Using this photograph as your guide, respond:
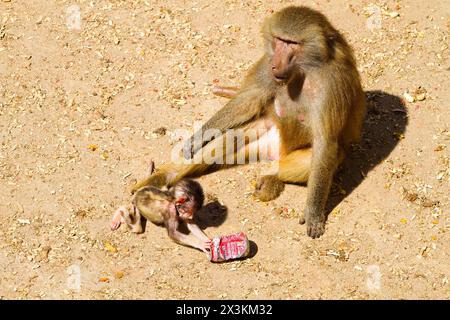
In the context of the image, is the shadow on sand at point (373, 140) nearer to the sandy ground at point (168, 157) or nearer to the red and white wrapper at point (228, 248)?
the sandy ground at point (168, 157)

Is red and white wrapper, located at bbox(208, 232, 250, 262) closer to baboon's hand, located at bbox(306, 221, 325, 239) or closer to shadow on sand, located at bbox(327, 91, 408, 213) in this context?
baboon's hand, located at bbox(306, 221, 325, 239)

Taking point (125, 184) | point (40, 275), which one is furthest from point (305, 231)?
point (40, 275)

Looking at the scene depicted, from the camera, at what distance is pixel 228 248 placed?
5.90 m

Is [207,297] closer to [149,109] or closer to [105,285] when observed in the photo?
[105,285]

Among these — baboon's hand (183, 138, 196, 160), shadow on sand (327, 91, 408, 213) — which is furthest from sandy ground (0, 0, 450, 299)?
baboon's hand (183, 138, 196, 160)

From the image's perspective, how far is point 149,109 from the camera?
721 cm

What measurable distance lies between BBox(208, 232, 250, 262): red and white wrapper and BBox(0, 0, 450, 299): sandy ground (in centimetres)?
10

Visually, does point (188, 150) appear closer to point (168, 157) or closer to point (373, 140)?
point (168, 157)

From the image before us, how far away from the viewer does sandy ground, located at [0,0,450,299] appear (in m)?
5.90

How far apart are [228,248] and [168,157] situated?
126cm

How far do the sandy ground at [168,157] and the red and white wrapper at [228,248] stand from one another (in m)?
0.10

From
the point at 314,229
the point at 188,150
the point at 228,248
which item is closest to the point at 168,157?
the point at 188,150

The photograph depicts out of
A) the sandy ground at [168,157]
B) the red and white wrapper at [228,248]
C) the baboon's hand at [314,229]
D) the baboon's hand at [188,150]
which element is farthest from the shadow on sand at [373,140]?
the baboon's hand at [188,150]

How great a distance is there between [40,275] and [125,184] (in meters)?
1.11
